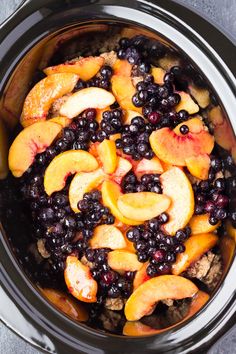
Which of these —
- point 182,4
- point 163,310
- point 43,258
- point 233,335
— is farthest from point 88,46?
point 233,335

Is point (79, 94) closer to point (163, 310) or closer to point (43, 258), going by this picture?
point (43, 258)

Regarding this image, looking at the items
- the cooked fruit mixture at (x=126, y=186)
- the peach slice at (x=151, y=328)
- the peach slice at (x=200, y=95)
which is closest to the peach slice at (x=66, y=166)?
the cooked fruit mixture at (x=126, y=186)

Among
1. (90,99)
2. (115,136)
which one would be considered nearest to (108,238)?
(115,136)

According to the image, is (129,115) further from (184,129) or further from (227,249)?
(227,249)

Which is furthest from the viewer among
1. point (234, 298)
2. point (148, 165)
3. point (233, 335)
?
point (233, 335)

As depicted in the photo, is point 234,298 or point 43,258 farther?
point 43,258

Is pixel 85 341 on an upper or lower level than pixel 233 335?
upper

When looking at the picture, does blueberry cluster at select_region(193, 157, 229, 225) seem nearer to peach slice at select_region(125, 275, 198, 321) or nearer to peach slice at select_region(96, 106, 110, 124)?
peach slice at select_region(125, 275, 198, 321)
